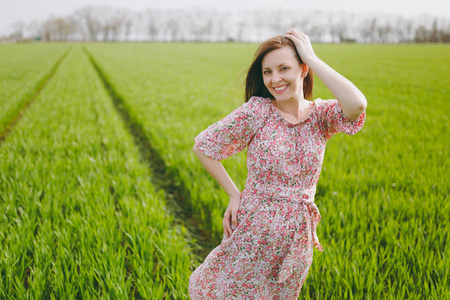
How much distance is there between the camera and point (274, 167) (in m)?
1.34

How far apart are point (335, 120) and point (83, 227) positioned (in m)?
2.04

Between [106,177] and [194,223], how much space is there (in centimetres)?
126

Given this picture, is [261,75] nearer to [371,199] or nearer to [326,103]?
[326,103]

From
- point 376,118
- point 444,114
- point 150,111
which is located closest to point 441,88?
point 444,114

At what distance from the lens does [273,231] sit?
4.52 ft

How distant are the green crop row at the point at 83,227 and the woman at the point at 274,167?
0.64 metres

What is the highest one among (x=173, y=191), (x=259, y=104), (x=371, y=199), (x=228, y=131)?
(x=259, y=104)

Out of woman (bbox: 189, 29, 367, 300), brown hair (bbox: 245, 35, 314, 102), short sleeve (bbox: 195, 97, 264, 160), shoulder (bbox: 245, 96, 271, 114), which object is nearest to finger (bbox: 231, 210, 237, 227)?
woman (bbox: 189, 29, 367, 300)

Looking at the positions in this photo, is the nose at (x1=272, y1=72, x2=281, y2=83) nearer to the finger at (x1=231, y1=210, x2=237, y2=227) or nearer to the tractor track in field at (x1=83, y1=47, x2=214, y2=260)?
the finger at (x1=231, y1=210, x2=237, y2=227)

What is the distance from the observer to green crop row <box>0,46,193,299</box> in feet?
5.97

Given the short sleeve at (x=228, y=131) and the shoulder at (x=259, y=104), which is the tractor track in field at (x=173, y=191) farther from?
the shoulder at (x=259, y=104)

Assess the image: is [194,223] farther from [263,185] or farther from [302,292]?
[263,185]

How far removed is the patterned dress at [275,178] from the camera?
1354 mm

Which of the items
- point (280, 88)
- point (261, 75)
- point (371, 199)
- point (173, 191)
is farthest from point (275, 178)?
point (173, 191)
